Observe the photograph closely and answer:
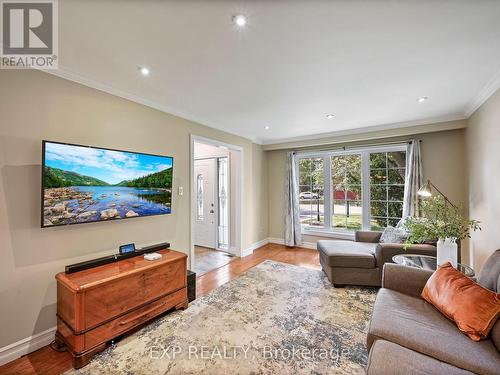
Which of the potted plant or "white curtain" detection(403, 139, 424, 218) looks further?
"white curtain" detection(403, 139, 424, 218)

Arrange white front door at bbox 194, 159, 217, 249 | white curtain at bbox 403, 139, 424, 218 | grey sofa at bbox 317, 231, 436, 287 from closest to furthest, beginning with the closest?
grey sofa at bbox 317, 231, 436, 287 → white curtain at bbox 403, 139, 424, 218 → white front door at bbox 194, 159, 217, 249

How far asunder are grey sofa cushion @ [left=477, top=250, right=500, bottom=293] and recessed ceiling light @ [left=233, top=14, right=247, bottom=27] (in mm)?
2523

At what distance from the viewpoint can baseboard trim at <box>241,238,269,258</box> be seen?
14.8 feet

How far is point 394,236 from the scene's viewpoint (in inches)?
121

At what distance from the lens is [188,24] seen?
1466 mm

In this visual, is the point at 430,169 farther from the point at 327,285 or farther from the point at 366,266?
the point at 327,285

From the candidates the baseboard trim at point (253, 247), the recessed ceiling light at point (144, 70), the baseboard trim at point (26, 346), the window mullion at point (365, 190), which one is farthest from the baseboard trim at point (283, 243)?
the recessed ceiling light at point (144, 70)

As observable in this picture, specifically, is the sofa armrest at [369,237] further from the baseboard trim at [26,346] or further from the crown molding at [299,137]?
the baseboard trim at [26,346]

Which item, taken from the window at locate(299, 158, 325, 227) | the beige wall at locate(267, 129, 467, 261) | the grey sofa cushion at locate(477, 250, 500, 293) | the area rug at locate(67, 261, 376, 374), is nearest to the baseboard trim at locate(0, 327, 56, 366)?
the area rug at locate(67, 261, 376, 374)

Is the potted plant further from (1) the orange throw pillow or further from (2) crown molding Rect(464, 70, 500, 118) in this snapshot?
(2) crown molding Rect(464, 70, 500, 118)

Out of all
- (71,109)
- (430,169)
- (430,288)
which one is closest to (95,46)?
(71,109)

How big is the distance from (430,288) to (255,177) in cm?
369

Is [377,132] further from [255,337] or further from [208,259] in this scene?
[208,259]

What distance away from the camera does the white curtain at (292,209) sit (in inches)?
196
